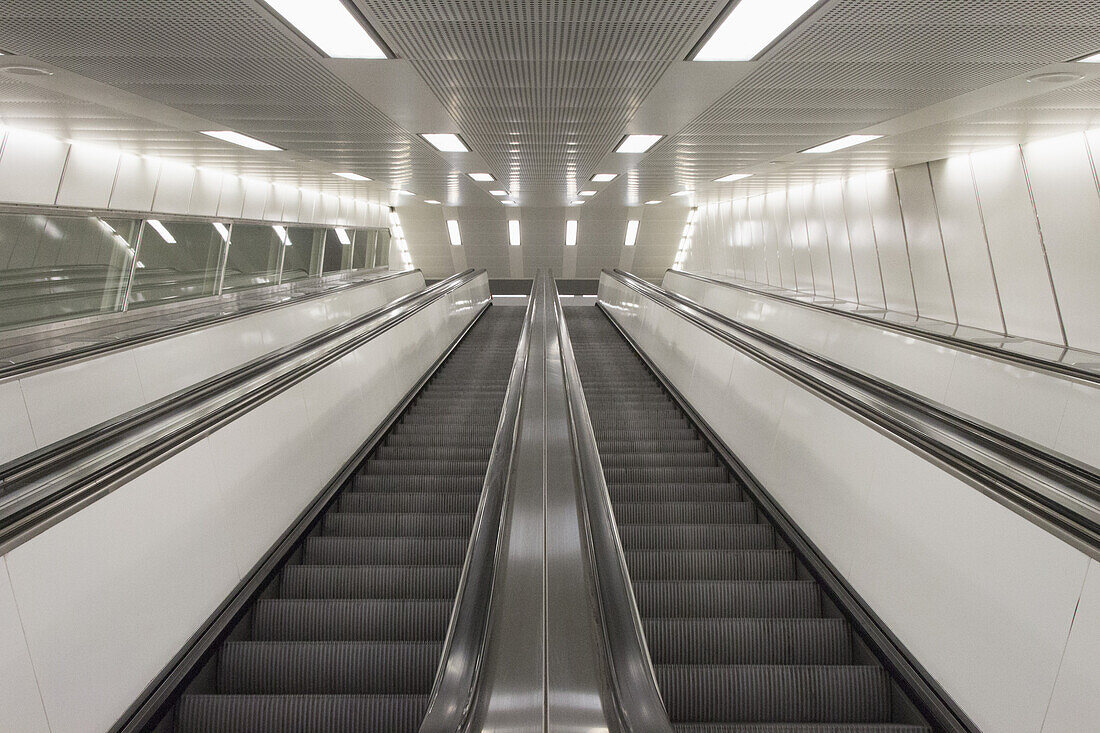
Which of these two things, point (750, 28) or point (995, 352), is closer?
point (750, 28)

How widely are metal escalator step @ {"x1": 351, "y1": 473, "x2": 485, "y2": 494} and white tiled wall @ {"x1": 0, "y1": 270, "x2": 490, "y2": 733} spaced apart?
60 cm

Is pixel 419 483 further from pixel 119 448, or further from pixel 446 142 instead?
pixel 446 142

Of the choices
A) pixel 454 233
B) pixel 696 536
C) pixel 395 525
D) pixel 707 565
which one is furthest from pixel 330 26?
pixel 454 233

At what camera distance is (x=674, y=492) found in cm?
445

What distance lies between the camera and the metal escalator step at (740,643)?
2803 mm

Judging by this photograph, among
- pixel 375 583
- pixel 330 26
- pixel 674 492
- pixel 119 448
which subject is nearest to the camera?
pixel 119 448

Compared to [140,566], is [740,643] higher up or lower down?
lower down

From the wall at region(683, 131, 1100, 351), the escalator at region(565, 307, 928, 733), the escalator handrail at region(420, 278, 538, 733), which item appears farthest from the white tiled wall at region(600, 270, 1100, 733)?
the wall at region(683, 131, 1100, 351)

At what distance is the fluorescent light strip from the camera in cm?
803

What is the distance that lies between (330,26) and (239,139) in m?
5.02

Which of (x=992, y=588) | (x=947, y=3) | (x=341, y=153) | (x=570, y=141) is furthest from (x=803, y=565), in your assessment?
(x=341, y=153)

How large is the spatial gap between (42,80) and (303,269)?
7.77 m

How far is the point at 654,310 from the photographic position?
8781 millimetres

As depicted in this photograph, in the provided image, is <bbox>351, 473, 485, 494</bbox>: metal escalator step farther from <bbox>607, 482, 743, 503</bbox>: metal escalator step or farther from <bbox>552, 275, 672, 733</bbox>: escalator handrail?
<bbox>552, 275, 672, 733</bbox>: escalator handrail
